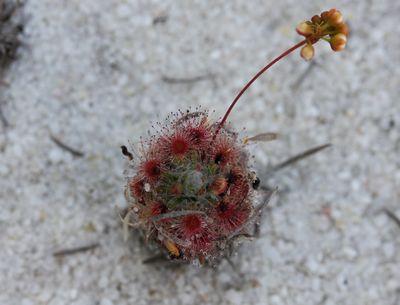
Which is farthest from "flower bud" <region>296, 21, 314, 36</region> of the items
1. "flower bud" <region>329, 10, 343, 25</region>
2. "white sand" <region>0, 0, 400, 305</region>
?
"white sand" <region>0, 0, 400, 305</region>

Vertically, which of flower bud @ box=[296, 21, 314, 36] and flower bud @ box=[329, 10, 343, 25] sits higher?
flower bud @ box=[329, 10, 343, 25]

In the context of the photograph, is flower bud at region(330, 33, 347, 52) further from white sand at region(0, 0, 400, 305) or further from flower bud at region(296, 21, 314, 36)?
white sand at region(0, 0, 400, 305)

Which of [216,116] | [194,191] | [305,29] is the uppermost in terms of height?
[216,116]

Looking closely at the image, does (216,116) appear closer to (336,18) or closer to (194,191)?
(194,191)

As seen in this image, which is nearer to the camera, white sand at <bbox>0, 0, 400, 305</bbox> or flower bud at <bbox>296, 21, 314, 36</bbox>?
flower bud at <bbox>296, 21, 314, 36</bbox>

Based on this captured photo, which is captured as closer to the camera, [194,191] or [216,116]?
[194,191]

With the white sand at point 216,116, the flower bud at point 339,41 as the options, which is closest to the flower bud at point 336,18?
the flower bud at point 339,41

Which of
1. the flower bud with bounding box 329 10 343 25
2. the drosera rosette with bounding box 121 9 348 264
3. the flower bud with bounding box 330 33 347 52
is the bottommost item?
the drosera rosette with bounding box 121 9 348 264

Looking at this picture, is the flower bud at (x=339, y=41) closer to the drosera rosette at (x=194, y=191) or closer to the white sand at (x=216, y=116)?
the drosera rosette at (x=194, y=191)

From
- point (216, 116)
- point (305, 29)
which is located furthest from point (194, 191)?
point (216, 116)
